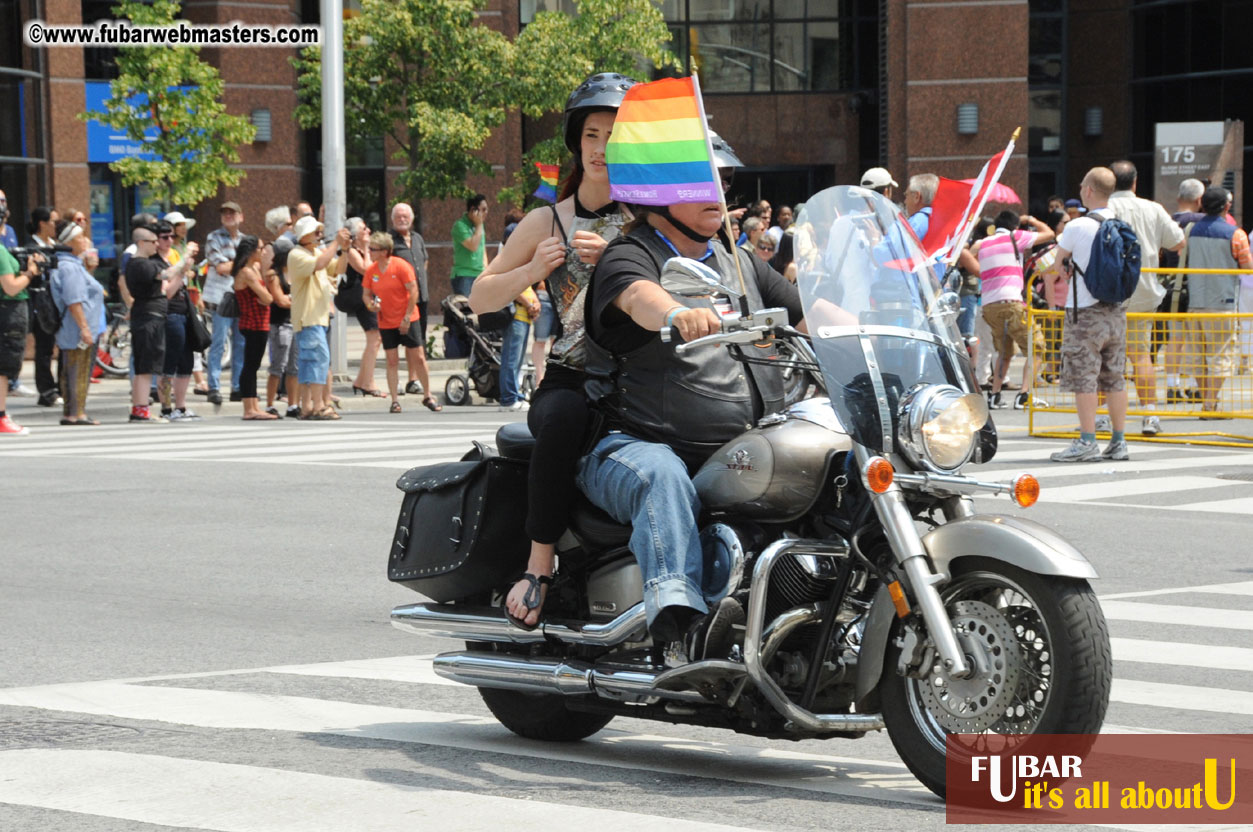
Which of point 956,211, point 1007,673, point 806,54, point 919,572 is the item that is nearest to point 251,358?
point 956,211

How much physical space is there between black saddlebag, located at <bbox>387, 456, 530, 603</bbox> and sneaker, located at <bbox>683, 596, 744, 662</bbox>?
90 centimetres

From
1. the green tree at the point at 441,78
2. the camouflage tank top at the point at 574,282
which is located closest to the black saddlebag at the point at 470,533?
the camouflage tank top at the point at 574,282

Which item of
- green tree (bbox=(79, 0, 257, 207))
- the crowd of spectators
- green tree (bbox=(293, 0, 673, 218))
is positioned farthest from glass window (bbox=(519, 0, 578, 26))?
the crowd of spectators

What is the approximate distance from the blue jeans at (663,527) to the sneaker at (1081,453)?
942cm

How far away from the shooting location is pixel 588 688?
5535 millimetres

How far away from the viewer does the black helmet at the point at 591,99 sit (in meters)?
5.93

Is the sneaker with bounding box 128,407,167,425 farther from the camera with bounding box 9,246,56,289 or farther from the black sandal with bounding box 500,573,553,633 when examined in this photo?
the black sandal with bounding box 500,573,553,633

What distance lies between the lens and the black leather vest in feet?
17.7

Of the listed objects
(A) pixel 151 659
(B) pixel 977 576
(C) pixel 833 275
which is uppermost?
(C) pixel 833 275

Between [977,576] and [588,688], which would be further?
[588,688]

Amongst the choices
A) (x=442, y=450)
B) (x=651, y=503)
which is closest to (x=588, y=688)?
(x=651, y=503)

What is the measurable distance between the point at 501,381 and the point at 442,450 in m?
4.23

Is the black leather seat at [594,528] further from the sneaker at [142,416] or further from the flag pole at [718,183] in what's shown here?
the sneaker at [142,416]

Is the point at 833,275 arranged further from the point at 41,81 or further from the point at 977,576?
the point at 41,81
